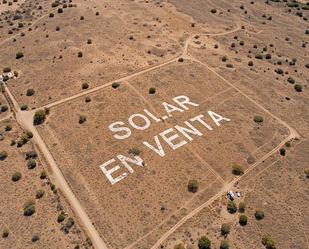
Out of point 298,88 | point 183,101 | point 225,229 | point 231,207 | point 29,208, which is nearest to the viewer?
point 225,229

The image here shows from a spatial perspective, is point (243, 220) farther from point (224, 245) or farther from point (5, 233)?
point (5, 233)

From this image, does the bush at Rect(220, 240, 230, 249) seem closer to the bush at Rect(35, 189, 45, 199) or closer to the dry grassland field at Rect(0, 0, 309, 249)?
the dry grassland field at Rect(0, 0, 309, 249)

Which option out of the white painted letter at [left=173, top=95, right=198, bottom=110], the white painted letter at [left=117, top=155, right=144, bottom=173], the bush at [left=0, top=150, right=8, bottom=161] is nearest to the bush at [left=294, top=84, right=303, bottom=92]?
the white painted letter at [left=173, top=95, right=198, bottom=110]

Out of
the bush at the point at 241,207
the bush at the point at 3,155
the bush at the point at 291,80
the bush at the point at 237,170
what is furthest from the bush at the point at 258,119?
the bush at the point at 3,155

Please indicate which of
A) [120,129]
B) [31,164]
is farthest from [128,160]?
[31,164]

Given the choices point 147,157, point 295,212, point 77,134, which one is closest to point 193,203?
point 147,157

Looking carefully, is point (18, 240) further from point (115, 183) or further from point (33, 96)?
point (33, 96)

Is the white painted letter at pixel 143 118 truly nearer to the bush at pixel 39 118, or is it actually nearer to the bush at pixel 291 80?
→ the bush at pixel 39 118
